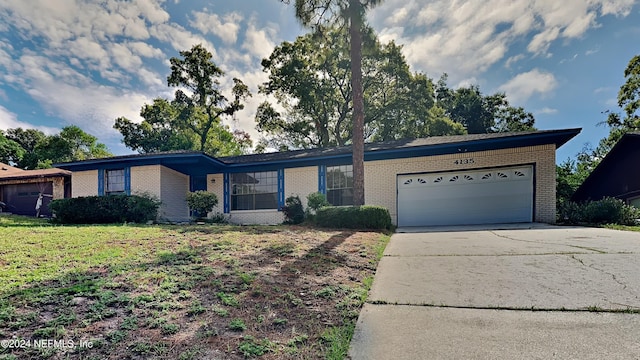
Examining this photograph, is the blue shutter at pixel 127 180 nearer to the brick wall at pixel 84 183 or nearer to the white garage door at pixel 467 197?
the brick wall at pixel 84 183

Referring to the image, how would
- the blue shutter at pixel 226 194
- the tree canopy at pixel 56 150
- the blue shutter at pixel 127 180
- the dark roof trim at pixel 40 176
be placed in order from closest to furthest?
1. the blue shutter at pixel 127 180
2. the blue shutter at pixel 226 194
3. the dark roof trim at pixel 40 176
4. the tree canopy at pixel 56 150

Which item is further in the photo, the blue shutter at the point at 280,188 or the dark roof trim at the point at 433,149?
the blue shutter at the point at 280,188

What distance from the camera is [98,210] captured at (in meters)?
10.4

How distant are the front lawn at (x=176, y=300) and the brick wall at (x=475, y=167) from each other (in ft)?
23.7

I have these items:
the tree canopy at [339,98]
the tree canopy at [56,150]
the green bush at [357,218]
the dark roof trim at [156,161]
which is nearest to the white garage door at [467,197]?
the green bush at [357,218]

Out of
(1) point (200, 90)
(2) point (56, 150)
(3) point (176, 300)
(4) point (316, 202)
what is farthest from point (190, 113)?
(3) point (176, 300)

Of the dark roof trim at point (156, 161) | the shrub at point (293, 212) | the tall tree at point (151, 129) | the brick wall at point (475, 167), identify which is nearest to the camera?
the brick wall at point (475, 167)

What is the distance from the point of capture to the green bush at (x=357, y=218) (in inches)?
342

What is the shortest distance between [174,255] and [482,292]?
4.46 m

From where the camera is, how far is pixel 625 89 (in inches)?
815

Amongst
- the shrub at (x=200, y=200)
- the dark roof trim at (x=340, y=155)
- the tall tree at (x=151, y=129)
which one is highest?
the tall tree at (x=151, y=129)

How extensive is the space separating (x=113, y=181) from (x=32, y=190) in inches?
303

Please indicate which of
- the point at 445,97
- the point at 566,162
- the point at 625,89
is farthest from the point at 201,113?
the point at 625,89

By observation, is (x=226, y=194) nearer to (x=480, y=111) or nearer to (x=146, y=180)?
(x=146, y=180)
